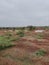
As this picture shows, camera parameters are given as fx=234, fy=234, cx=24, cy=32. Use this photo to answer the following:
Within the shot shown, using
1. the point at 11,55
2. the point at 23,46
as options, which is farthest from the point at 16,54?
the point at 23,46

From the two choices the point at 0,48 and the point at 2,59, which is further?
the point at 0,48

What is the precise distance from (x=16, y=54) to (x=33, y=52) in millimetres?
1593

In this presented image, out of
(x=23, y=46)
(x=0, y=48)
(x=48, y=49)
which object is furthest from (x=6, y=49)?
(x=48, y=49)

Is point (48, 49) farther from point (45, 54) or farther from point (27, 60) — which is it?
point (27, 60)

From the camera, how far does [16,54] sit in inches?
555

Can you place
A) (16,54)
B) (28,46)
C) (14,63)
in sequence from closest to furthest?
(14,63), (16,54), (28,46)

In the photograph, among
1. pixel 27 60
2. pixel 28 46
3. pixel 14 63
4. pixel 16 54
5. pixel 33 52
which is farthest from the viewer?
pixel 28 46

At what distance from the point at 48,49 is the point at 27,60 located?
3487mm

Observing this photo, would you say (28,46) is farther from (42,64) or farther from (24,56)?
(42,64)

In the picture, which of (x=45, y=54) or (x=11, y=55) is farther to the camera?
(x=45, y=54)

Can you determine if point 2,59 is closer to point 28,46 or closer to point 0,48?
point 0,48

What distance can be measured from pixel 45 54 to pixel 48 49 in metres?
1.35

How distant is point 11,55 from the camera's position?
544 inches

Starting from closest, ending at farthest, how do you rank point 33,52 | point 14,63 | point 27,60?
point 14,63 < point 27,60 < point 33,52
